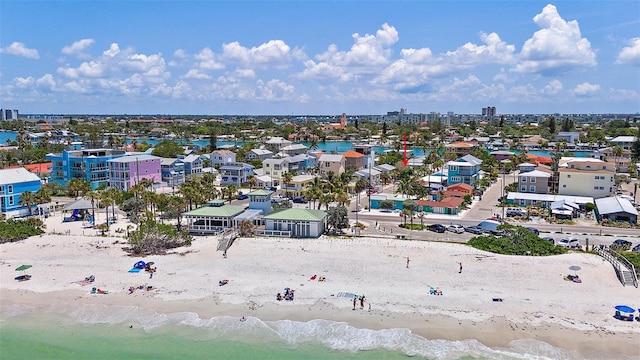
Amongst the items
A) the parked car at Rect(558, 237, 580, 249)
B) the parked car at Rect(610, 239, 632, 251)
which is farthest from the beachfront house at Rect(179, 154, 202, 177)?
the parked car at Rect(610, 239, 632, 251)

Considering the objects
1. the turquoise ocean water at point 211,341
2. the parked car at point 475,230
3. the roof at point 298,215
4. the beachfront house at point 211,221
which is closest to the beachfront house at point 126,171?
the beachfront house at point 211,221

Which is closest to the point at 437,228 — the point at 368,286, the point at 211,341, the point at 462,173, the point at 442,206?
the point at 442,206

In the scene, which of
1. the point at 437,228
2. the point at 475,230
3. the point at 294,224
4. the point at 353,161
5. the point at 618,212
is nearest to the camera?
the point at 294,224

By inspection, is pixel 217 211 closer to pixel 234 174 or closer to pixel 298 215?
pixel 298 215

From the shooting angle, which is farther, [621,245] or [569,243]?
[569,243]

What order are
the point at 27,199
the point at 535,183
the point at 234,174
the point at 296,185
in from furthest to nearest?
the point at 234,174, the point at 296,185, the point at 535,183, the point at 27,199

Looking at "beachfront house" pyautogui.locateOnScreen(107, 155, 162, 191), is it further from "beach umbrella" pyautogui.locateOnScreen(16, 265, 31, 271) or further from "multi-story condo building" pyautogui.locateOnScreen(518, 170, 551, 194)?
"multi-story condo building" pyautogui.locateOnScreen(518, 170, 551, 194)

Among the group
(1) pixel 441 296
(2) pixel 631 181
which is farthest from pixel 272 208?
(2) pixel 631 181
